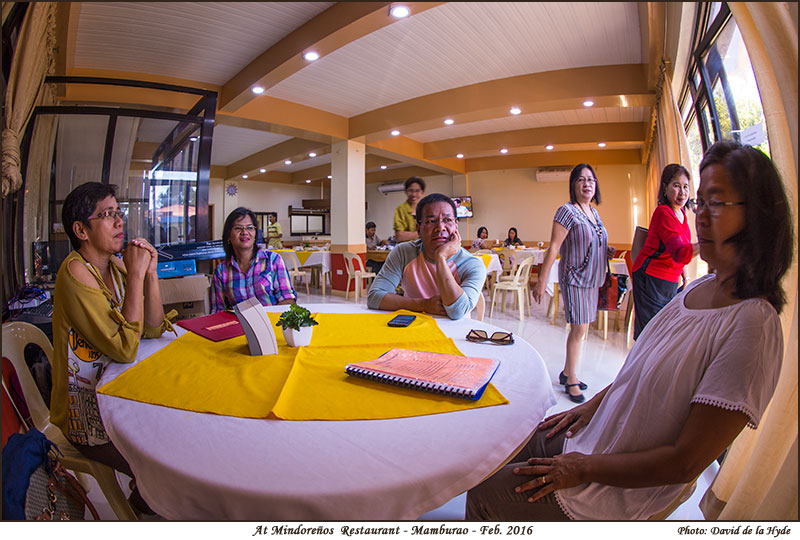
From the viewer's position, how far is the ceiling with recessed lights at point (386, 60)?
315 centimetres

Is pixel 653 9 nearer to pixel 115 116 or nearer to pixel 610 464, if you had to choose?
pixel 610 464

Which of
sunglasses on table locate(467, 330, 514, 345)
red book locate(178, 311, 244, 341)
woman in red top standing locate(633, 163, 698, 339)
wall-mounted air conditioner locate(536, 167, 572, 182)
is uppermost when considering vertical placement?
wall-mounted air conditioner locate(536, 167, 572, 182)

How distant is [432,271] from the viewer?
1782 millimetres

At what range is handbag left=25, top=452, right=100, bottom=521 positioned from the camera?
0.67 meters

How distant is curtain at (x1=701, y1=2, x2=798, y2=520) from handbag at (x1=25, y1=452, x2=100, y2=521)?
132 centimetres

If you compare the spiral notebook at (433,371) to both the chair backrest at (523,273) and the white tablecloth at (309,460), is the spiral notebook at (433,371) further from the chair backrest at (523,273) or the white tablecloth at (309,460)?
the chair backrest at (523,273)

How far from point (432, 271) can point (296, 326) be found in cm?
84

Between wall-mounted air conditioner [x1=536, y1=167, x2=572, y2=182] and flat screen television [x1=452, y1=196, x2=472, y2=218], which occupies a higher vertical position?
wall-mounted air conditioner [x1=536, y1=167, x2=572, y2=182]

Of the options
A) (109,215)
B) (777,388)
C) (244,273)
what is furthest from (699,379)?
(244,273)

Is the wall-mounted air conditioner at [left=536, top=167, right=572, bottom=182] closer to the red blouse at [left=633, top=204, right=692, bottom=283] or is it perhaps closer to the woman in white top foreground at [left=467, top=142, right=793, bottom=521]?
the red blouse at [left=633, top=204, right=692, bottom=283]

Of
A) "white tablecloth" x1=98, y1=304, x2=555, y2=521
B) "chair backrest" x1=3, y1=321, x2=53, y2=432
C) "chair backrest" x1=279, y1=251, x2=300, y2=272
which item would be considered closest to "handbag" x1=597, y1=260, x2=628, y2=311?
"white tablecloth" x1=98, y1=304, x2=555, y2=521

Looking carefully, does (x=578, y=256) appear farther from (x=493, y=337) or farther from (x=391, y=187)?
(x=391, y=187)

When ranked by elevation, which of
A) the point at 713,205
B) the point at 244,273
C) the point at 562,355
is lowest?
the point at 562,355

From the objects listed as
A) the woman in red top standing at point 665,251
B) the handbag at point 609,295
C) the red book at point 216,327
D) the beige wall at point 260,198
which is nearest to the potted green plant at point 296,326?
the red book at point 216,327
